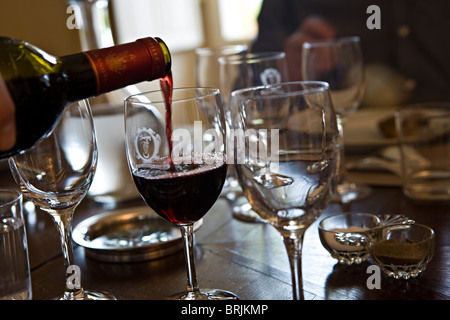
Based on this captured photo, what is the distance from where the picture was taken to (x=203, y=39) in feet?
17.1


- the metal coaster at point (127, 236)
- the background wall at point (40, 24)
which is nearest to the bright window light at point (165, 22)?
the background wall at point (40, 24)

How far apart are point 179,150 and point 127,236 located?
0.30 m

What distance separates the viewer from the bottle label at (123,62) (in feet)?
1.82

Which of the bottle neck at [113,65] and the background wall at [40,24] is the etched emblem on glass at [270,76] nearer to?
the bottle neck at [113,65]

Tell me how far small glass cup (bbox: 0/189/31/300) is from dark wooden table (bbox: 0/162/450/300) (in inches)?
1.6

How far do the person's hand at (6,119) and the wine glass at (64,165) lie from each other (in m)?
0.12

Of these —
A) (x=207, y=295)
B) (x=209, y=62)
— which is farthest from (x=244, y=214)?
(x=209, y=62)

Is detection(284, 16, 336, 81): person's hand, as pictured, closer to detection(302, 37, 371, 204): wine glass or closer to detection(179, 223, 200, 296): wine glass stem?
detection(302, 37, 371, 204): wine glass

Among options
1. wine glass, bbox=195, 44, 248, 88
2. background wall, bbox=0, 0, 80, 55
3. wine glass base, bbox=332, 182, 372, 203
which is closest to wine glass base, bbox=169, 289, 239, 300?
wine glass base, bbox=332, 182, 372, 203

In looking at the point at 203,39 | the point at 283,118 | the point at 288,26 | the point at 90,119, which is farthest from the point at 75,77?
the point at 203,39

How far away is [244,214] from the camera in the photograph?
0.92m

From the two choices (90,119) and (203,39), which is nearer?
(90,119)

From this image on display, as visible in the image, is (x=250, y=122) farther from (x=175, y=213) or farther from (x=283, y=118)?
(x=175, y=213)
